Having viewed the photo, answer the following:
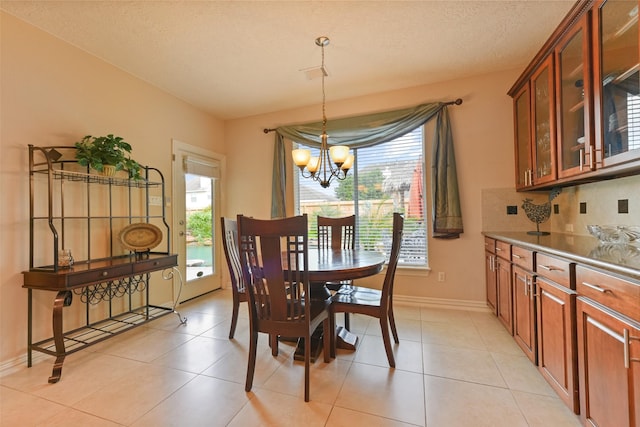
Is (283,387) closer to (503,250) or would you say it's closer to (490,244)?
(503,250)

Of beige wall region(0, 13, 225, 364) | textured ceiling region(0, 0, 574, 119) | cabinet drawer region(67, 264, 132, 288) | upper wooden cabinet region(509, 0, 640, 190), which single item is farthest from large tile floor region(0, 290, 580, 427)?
Answer: textured ceiling region(0, 0, 574, 119)

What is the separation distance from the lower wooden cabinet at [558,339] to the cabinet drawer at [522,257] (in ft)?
0.48

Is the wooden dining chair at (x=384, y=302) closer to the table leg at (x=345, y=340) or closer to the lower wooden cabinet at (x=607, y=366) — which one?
the table leg at (x=345, y=340)

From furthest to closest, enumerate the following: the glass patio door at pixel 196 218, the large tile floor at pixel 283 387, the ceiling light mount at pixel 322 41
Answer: the glass patio door at pixel 196 218, the ceiling light mount at pixel 322 41, the large tile floor at pixel 283 387

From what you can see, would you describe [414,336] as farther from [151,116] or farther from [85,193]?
[151,116]

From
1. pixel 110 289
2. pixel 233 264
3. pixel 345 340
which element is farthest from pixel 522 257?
pixel 110 289

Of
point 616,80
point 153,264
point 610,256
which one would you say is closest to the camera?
point 610,256

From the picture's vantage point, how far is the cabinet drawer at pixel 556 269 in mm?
1427

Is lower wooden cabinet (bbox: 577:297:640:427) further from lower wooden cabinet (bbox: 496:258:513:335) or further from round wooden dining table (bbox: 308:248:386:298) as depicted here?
round wooden dining table (bbox: 308:248:386:298)

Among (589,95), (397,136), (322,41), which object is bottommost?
(589,95)

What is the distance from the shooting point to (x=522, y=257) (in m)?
2.02

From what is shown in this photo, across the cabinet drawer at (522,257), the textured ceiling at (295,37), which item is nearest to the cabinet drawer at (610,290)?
the cabinet drawer at (522,257)

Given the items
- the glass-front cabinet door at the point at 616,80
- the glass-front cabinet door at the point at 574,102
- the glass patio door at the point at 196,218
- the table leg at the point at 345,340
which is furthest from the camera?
the glass patio door at the point at 196,218

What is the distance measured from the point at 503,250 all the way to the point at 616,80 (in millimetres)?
1411
